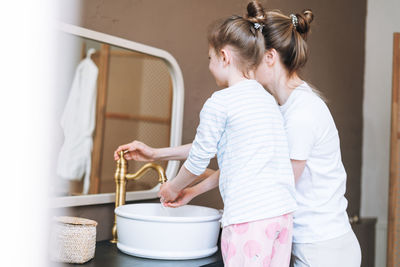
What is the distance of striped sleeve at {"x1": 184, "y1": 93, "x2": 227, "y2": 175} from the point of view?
42.6 inches

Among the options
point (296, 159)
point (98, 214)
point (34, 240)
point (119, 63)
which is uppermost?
point (119, 63)

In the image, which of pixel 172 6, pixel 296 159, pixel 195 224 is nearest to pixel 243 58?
pixel 296 159

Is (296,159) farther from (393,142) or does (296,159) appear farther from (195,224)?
(393,142)

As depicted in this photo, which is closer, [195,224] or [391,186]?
[195,224]

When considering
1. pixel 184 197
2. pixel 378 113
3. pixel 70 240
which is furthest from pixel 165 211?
pixel 378 113

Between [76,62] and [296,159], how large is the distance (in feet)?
3.15

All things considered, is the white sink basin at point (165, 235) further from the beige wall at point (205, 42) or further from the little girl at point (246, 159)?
the beige wall at point (205, 42)

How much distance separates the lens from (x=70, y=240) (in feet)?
3.66

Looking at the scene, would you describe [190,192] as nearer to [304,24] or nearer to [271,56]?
[271,56]

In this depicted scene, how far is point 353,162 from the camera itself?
2.72 meters

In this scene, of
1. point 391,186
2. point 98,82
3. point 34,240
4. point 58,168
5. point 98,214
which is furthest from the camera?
point 391,186

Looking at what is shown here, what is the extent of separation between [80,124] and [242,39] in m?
0.85

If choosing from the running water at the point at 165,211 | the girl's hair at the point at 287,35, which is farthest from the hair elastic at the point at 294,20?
the running water at the point at 165,211

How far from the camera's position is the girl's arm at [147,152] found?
1.39 meters
